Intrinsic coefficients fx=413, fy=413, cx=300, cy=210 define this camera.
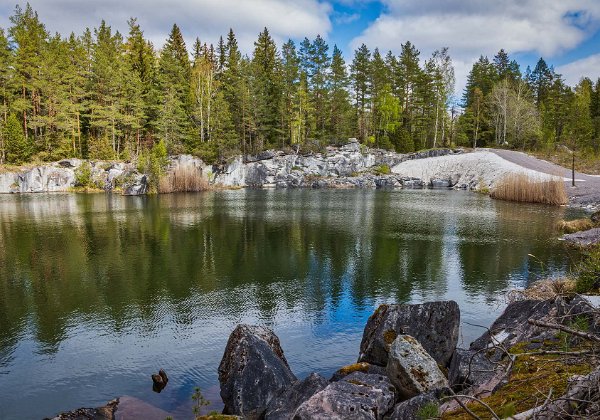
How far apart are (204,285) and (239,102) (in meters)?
57.0

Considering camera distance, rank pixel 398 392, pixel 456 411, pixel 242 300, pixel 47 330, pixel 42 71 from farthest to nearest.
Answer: pixel 42 71
pixel 242 300
pixel 47 330
pixel 398 392
pixel 456 411

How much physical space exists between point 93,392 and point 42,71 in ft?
205

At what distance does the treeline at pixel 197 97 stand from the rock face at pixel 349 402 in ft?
191

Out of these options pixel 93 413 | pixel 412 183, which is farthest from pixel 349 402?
pixel 412 183

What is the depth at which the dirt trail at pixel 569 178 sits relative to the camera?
33938 mm

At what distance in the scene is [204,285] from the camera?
14.5 meters

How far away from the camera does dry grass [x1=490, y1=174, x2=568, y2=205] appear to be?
1367 inches

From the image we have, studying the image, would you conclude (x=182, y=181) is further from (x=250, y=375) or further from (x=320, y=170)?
(x=250, y=375)

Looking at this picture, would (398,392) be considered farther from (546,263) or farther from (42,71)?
(42,71)

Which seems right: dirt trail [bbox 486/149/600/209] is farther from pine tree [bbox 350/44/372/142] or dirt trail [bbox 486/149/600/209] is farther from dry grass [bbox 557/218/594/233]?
pine tree [bbox 350/44/372/142]

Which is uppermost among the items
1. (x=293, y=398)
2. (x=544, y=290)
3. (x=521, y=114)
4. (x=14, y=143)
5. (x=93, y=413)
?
(x=521, y=114)

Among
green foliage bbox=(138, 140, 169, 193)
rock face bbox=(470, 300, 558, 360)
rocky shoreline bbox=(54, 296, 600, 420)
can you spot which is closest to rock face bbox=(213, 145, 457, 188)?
green foliage bbox=(138, 140, 169, 193)

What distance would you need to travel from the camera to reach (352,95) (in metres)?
78.0

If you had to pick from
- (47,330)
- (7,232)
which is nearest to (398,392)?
(47,330)
